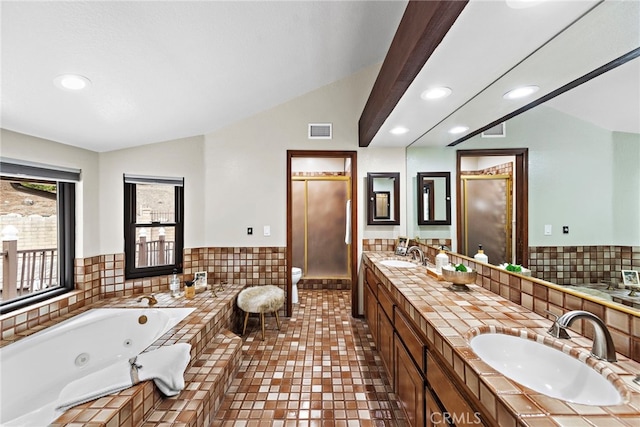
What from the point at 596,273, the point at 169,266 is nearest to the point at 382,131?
the point at 596,273

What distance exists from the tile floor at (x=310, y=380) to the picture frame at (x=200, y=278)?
74 cm

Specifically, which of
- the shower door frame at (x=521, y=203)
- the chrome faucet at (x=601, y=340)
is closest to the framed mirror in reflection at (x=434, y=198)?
the shower door frame at (x=521, y=203)

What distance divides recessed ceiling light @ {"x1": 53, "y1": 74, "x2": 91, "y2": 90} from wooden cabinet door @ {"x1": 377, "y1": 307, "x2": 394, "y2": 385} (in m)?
2.57

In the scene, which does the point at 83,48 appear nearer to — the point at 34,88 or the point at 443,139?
the point at 34,88

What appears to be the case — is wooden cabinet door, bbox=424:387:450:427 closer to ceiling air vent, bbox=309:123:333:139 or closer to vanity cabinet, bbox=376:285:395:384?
vanity cabinet, bbox=376:285:395:384

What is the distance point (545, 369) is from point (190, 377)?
6.50 ft

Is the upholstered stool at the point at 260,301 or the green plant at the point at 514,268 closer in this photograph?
the green plant at the point at 514,268

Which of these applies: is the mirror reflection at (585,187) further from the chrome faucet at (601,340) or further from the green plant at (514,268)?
the chrome faucet at (601,340)

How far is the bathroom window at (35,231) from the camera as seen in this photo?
2080 mm

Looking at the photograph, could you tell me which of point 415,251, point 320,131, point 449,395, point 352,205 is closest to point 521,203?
point 449,395

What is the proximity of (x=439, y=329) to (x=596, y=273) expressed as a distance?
70 centimetres

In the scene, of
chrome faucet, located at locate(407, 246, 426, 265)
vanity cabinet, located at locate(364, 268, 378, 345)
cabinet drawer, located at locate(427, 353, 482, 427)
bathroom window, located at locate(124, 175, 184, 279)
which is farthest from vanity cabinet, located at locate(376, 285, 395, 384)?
bathroom window, located at locate(124, 175, 184, 279)

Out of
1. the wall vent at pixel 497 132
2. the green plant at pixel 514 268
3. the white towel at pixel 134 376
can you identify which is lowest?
the white towel at pixel 134 376

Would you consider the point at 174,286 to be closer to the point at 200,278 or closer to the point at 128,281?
the point at 200,278
